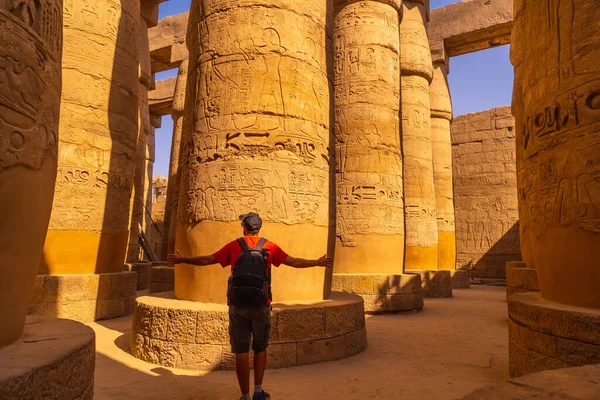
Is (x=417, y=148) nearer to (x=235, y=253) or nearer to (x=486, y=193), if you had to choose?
(x=486, y=193)

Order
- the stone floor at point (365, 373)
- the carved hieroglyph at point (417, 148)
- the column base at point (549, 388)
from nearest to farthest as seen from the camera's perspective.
Result: the column base at point (549, 388), the stone floor at point (365, 373), the carved hieroglyph at point (417, 148)

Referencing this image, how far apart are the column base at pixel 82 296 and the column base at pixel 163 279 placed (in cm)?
160

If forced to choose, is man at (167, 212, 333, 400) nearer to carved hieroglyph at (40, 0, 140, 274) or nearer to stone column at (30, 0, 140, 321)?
stone column at (30, 0, 140, 321)

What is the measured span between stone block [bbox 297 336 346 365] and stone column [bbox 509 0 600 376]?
1.61 metres

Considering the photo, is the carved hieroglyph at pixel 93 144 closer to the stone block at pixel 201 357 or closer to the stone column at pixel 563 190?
the stone block at pixel 201 357

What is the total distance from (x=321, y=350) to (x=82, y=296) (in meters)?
3.90

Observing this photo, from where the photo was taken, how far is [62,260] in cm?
641

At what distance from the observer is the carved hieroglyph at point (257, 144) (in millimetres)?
4605

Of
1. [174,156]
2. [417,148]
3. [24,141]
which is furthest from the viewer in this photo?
[174,156]

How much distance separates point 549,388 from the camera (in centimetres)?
181

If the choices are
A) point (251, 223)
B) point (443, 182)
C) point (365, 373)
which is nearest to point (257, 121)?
point (251, 223)

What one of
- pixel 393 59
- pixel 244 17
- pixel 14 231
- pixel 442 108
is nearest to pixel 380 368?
pixel 14 231

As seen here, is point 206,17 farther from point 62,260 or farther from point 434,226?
point 434,226

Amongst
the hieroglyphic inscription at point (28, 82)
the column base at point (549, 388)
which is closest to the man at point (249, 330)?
the hieroglyphic inscription at point (28, 82)
